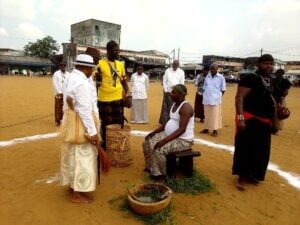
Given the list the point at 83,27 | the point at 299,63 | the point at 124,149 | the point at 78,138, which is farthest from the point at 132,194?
the point at 299,63

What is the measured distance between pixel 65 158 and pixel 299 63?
7155cm

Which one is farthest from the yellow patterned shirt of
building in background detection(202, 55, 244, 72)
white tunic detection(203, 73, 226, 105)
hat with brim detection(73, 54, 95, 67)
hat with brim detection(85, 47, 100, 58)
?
building in background detection(202, 55, 244, 72)

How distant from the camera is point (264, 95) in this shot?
15.5 feet

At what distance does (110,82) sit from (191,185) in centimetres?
223

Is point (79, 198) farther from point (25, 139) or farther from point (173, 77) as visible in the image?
point (173, 77)

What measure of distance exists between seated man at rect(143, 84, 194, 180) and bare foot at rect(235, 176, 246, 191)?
0.90m

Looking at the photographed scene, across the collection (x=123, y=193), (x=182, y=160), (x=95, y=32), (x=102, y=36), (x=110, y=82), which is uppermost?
(x=95, y=32)

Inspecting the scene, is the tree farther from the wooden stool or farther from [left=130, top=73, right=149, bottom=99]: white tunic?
the wooden stool

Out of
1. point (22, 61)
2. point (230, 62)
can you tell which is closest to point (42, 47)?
point (22, 61)

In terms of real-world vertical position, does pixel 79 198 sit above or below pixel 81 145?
below

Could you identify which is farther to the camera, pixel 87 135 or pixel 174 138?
pixel 174 138

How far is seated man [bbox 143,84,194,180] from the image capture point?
4.81 m

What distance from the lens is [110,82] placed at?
5.66 meters

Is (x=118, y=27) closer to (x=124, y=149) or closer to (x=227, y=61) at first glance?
(x=227, y=61)
